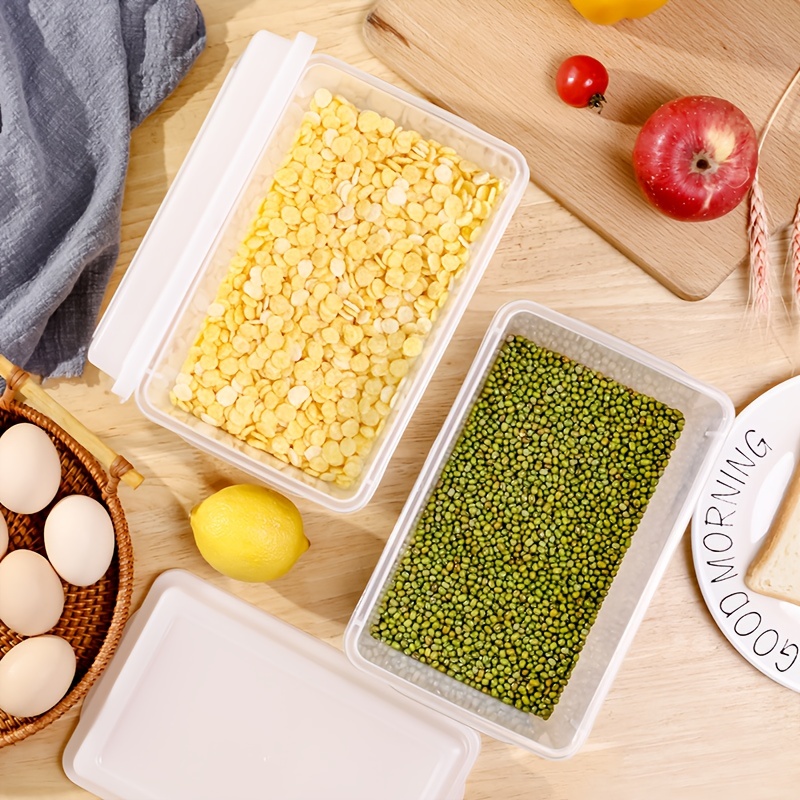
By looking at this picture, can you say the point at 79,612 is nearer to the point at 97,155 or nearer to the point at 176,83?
the point at 97,155

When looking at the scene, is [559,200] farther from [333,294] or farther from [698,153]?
[333,294]

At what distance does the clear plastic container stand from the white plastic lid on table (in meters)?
0.07

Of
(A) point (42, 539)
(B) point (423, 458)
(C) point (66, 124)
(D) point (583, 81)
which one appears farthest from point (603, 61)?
(A) point (42, 539)

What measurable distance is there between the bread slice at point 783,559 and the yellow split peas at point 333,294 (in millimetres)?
525

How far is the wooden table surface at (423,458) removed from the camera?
1.00m

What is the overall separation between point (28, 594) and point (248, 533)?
0.25 metres

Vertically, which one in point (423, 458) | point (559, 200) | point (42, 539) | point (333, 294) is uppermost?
point (559, 200)

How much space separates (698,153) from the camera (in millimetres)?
891

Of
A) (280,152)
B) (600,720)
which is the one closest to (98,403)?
(280,152)

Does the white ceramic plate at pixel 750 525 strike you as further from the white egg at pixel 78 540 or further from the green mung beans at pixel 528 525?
the white egg at pixel 78 540

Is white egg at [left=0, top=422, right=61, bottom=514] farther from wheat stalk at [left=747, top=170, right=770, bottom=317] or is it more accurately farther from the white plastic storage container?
wheat stalk at [left=747, top=170, right=770, bottom=317]

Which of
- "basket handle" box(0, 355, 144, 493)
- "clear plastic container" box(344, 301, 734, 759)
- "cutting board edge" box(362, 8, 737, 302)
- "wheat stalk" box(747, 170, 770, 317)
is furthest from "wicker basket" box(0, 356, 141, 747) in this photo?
"wheat stalk" box(747, 170, 770, 317)

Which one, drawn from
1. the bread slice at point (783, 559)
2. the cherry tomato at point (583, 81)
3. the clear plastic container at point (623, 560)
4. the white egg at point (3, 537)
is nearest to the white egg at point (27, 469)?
the white egg at point (3, 537)

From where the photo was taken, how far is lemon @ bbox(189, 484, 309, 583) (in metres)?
0.90
